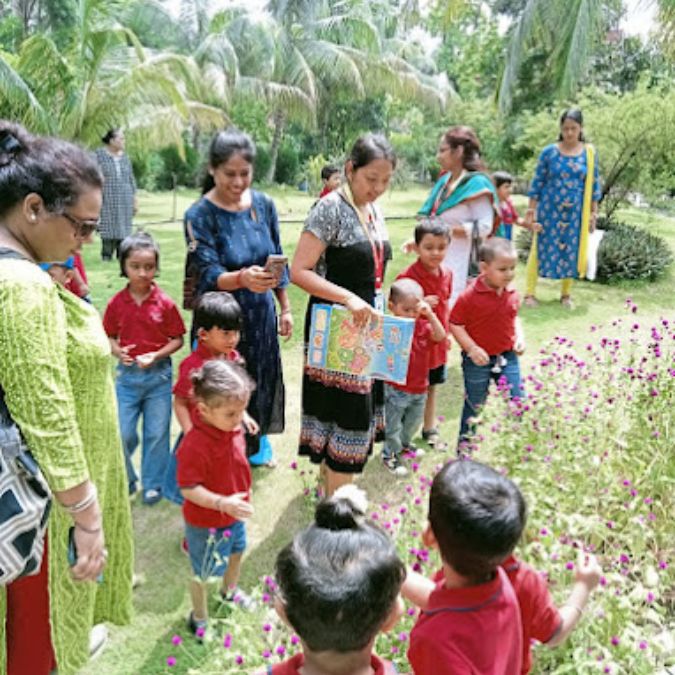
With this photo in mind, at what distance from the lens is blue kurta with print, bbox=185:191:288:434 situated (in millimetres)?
3219

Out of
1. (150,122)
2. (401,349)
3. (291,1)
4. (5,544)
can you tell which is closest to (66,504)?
(5,544)

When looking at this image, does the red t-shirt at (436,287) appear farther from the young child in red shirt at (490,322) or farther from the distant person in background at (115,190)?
the distant person in background at (115,190)

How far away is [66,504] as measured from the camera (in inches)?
67.6

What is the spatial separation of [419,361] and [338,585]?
8.77ft

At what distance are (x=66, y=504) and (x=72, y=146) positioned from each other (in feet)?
3.00

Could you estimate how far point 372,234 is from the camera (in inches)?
124

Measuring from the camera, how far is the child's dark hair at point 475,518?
1.52m

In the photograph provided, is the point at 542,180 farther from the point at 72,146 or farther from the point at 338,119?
the point at 338,119

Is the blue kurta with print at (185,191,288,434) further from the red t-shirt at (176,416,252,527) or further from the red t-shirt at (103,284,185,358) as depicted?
the red t-shirt at (176,416,252,527)

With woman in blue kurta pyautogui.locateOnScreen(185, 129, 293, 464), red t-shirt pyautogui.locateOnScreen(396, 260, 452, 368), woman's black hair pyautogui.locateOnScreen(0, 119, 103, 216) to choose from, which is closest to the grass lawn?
woman in blue kurta pyautogui.locateOnScreen(185, 129, 293, 464)

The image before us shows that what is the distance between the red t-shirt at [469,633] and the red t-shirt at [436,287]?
2.59m

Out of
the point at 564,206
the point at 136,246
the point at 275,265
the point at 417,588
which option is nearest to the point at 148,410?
the point at 136,246

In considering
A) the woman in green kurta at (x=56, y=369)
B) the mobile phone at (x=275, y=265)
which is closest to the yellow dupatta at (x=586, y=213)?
the mobile phone at (x=275, y=265)

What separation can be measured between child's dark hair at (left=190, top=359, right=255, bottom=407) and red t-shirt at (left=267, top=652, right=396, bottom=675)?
117 cm
